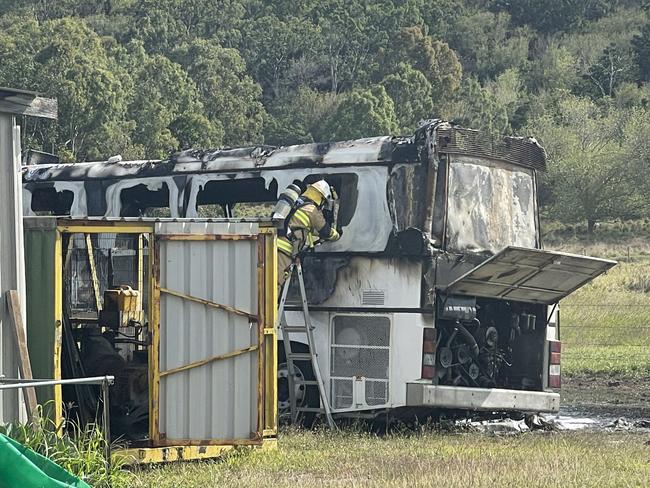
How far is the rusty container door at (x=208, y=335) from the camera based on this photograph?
12102 millimetres

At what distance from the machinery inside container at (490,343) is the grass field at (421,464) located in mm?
1056

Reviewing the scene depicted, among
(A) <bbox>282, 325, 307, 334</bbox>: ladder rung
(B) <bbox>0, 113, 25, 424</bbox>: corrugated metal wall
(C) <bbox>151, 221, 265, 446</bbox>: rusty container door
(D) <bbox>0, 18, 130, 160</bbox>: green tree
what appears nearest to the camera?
(B) <bbox>0, 113, 25, 424</bbox>: corrugated metal wall

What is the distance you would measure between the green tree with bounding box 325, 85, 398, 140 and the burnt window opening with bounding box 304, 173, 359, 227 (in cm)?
5281

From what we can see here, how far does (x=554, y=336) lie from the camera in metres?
15.8

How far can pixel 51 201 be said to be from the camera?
16.8m

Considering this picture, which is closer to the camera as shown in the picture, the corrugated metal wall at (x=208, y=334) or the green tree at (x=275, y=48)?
the corrugated metal wall at (x=208, y=334)

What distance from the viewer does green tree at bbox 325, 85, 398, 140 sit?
68.6 meters

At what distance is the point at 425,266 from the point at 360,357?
1.22 m

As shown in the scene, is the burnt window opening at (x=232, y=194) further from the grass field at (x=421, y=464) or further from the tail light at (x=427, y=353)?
the grass field at (x=421, y=464)

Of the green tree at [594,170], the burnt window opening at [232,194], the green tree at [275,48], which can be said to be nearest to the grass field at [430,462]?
the burnt window opening at [232,194]

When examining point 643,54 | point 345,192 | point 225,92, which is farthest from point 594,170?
point 345,192

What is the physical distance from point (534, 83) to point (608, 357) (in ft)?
258

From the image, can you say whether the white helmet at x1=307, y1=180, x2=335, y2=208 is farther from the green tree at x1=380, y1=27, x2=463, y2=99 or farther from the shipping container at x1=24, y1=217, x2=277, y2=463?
the green tree at x1=380, y1=27, x2=463, y2=99

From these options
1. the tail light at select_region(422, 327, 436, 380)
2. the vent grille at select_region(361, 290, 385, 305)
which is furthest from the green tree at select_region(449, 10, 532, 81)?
the tail light at select_region(422, 327, 436, 380)
